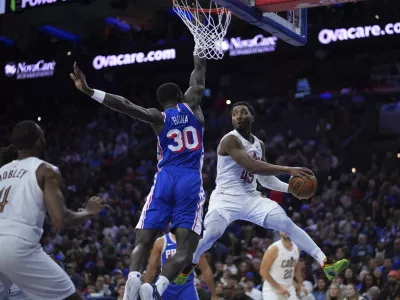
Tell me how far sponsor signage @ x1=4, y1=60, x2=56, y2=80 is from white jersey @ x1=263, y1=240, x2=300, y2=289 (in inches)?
607

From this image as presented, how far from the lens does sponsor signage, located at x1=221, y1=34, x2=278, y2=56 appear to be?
20.4 m

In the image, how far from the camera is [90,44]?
2417 cm

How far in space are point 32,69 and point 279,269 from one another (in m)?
16.0

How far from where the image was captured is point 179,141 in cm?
670

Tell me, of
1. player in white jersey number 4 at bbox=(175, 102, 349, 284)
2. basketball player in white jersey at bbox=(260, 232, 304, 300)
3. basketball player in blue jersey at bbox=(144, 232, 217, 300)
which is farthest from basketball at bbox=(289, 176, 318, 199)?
basketball player in white jersey at bbox=(260, 232, 304, 300)

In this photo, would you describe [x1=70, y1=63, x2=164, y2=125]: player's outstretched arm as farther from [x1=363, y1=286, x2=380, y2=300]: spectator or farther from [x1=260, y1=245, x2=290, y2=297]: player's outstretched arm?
[x1=363, y1=286, x2=380, y2=300]: spectator

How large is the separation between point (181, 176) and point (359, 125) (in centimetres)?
1389

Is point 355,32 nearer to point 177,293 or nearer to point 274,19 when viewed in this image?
point 274,19

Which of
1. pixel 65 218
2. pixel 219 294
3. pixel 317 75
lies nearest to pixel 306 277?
pixel 219 294

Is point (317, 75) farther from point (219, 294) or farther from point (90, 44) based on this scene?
point (219, 294)

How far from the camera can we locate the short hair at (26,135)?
5.06 metres

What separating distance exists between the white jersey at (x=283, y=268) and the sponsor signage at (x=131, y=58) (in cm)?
1264

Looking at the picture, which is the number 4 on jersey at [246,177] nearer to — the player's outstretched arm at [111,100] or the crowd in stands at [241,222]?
the player's outstretched arm at [111,100]

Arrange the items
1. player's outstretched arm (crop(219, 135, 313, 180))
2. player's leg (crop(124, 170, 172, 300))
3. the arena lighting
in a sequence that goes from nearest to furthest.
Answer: player's leg (crop(124, 170, 172, 300))
player's outstretched arm (crop(219, 135, 313, 180))
the arena lighting
